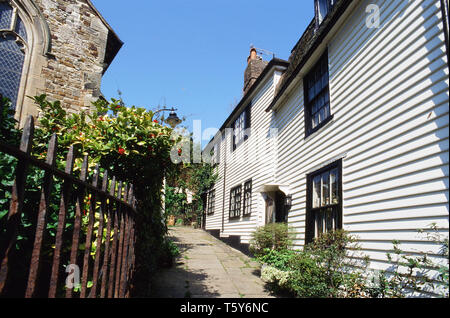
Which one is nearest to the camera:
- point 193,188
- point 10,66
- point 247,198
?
point 10,66

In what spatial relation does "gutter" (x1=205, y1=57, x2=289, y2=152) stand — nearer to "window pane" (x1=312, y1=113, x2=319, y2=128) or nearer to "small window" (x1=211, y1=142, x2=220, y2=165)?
"small window" (x1=211, y1=142, x2=220, y2=165)

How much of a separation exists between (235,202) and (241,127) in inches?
142

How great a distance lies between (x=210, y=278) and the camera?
266 inches

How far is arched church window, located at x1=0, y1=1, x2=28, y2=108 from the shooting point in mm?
7562

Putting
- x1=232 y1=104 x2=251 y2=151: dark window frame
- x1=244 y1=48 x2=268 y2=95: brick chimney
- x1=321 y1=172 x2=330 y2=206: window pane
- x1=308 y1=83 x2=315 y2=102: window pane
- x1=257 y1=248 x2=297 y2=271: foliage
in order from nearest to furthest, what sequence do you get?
1. x1=321 y1=172 x2=330 y2=206: window pane
2. x1=257 y1=248 x2=297 y2=271: foliage
3. x1=308 y1=83 x2=315 y2=102: window pane
4. x1=232 y1=104 x2=251 y2=151: dark window frame
5. x1=244 y1=48 x2=268 y2=95: brick chimney

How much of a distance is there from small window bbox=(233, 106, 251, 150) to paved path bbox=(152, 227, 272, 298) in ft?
18.9

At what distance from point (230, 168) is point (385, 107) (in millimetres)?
11000

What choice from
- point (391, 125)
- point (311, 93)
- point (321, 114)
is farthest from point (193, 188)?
point (391, 125)

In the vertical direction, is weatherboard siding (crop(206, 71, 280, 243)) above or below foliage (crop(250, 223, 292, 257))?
above

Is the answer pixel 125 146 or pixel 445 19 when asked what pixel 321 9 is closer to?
pixel 445 19

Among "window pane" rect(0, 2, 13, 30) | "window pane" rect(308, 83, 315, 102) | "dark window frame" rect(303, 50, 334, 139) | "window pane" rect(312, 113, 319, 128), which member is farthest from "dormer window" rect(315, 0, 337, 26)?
"window pane" rect(0, 2, 13, 30)

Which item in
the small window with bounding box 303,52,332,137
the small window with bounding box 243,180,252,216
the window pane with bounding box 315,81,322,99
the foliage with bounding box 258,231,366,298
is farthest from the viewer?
the small window with bounding box 243,180,252,216

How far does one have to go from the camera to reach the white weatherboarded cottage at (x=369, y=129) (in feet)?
12.0

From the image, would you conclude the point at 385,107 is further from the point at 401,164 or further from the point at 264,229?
the point at 264,229
